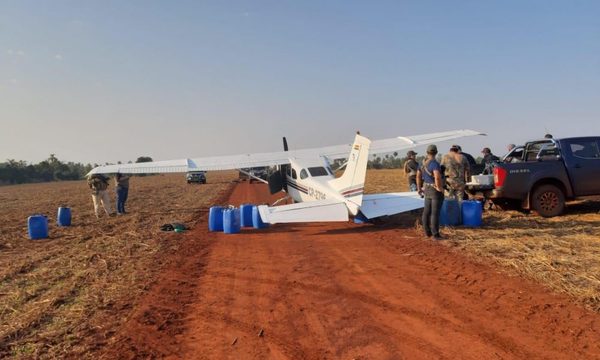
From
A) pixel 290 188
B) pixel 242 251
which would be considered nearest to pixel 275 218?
pixel 242 251

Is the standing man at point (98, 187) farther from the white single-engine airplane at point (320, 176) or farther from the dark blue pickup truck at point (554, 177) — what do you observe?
the dark blue pickup truck at point (554, 177)

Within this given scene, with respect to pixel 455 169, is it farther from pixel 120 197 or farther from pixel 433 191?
pixel 120 197

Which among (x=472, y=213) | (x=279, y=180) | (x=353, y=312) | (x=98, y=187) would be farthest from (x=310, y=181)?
(x=98, y=187)

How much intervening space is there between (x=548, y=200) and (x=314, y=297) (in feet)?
28.6

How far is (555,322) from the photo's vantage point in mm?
4629

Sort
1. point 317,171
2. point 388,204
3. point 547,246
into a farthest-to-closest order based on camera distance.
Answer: point 317,171 < point 388,204 < point 547,246

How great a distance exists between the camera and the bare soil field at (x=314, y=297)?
169 inches

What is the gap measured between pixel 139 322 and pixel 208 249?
4536 millimetres

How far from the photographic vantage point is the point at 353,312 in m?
5.21

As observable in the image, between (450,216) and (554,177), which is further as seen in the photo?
(554,177)

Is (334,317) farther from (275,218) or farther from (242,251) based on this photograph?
(275,218)

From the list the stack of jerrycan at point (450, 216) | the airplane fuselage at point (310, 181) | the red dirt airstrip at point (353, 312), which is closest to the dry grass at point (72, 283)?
the red dirt airstrip at point (353, 312)

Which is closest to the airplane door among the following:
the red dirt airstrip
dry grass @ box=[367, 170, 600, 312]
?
dry grass @ box=[367, 170, 600, 312]

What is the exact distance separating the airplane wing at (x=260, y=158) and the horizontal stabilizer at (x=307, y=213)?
13.5ft
